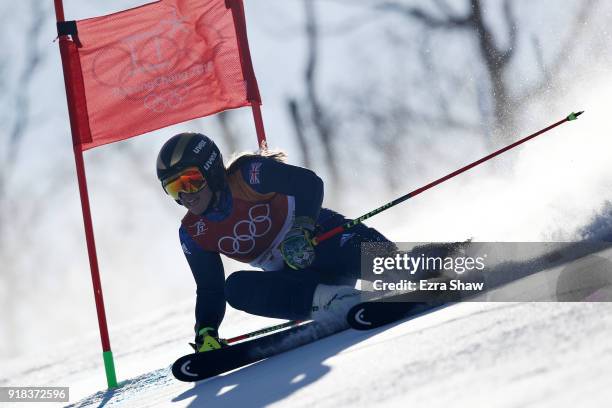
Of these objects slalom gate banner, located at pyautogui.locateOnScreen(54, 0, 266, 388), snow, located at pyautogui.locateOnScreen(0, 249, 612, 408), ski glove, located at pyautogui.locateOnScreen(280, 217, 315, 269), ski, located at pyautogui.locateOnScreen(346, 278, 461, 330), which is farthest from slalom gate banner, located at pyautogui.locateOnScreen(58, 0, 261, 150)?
ski, located at pyautogui.locateOnScreen(346, 278, 461, 330)

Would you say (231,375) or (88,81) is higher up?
(88,81)

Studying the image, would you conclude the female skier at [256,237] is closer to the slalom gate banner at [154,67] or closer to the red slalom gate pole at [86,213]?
the red slalom gate pole at [86,213]

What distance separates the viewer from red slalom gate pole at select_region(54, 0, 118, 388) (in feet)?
15.2

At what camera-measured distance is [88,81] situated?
5.21m

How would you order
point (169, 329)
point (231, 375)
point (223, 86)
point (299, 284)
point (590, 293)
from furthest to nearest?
1. point (169, 329)
2. point (223, 86)
3. point (299, 284)
4. point (231, 375)
5. point (590, 293)

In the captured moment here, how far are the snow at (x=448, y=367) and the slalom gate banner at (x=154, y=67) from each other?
76.9 inches

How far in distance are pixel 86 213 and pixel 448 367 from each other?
329 centimetres

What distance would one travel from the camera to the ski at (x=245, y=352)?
374 centimetres

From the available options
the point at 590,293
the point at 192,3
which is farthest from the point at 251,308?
the point at 192,3

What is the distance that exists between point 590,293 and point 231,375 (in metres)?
1.75

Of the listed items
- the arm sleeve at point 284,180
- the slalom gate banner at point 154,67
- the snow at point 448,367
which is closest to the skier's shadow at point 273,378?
the snow at point 448,367

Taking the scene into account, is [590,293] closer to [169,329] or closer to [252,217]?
[252,217]

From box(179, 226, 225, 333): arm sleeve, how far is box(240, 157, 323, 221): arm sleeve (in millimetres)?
457

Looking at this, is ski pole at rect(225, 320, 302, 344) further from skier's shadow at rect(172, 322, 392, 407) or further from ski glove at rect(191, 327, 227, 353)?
skier's shadow at rect(172, 322, 392, 407)
